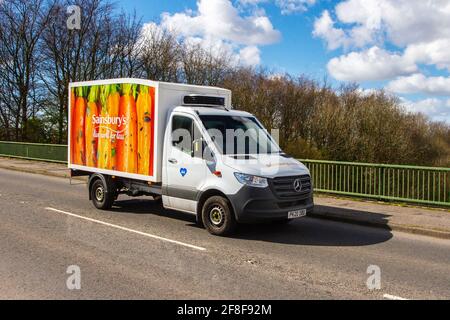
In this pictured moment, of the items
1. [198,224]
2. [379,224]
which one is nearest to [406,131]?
[379,224]

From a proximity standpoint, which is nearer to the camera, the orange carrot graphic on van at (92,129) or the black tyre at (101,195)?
the black tyre at (101,195)

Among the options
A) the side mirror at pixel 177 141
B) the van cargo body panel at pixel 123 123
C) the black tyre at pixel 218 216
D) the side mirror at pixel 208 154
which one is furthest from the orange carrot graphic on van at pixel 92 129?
the black tyre at pixel 218 216

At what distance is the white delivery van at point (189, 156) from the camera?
26.2ft

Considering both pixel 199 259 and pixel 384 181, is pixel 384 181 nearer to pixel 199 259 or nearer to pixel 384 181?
pixel 384 181

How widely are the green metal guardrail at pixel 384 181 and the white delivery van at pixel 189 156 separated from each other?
4.24 meters

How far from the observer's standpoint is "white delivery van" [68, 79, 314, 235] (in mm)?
8000

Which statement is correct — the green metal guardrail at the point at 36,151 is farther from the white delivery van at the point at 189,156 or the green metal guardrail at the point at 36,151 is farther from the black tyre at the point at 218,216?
the black tyre at the point at 218,216

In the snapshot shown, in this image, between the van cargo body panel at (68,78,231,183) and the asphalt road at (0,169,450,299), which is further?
the van cargo body panel at (68,78,231,183)

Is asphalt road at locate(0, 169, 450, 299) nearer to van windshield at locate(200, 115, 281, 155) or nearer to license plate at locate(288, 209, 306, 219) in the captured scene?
license plate at locate(288, 209, 306, 219)

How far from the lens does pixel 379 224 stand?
9.76 meters

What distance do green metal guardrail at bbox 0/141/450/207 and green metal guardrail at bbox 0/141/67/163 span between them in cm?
1503

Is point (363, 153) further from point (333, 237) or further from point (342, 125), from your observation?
point (333, 237)

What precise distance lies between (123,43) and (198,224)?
30159 mm

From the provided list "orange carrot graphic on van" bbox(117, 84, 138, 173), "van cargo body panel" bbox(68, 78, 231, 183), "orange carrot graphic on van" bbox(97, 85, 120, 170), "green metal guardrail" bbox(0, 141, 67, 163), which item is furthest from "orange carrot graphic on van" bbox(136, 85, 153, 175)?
"green metal guardrail" bbox(0, 141, 67, 163)
